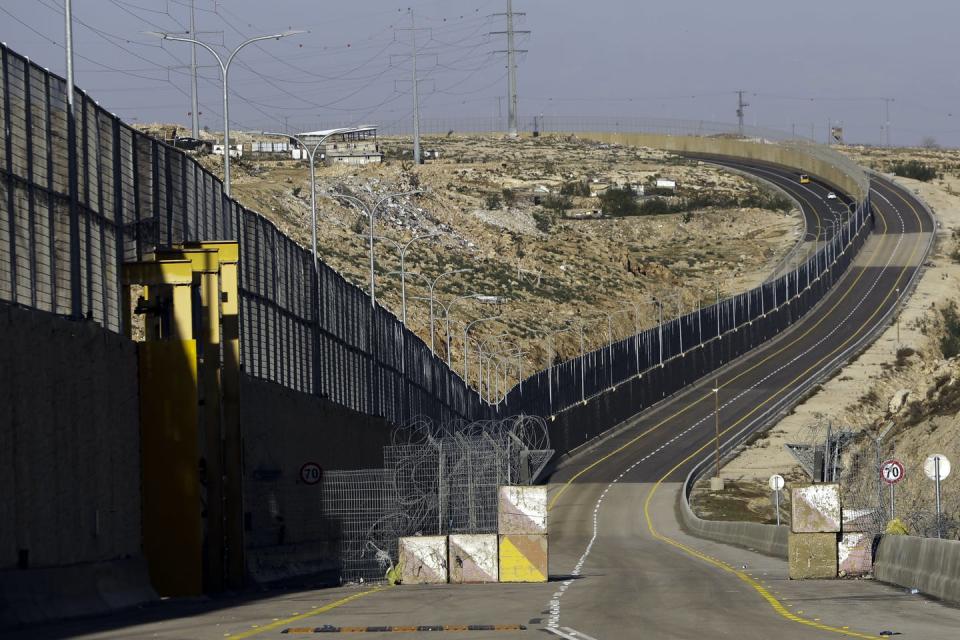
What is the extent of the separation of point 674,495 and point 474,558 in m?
55.0

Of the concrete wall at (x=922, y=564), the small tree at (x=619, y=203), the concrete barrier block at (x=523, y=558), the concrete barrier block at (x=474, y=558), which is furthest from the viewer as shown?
the small tree at (x=619, y=203)

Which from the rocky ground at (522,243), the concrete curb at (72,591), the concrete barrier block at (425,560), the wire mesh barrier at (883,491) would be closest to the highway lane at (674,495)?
the concrete barrier block at (425,560)

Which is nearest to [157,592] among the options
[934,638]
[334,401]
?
[934,638]

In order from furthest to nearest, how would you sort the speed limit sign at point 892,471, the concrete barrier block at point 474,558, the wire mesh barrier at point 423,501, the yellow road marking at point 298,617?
the speed limit sign at point 892,471
the wire mesh barrier at point 423,501
the concrete barrier block at point 474,558
the yellow road marking at point 298,617

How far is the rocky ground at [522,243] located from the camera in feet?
418

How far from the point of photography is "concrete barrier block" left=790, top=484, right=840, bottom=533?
30.7 m

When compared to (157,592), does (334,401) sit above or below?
above

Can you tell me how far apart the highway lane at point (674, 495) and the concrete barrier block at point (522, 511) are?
131 centimetres

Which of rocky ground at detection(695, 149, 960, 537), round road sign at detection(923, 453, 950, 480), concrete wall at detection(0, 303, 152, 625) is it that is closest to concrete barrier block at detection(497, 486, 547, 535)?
round road sign at detection(923, 453, 950, 480)

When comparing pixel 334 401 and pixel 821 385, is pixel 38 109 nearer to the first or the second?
pixel 334 401

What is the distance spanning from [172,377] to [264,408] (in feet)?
24.5

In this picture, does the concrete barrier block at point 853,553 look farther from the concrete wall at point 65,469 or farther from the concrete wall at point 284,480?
the concrete wall at point 65,469

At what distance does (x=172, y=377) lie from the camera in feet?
90.7

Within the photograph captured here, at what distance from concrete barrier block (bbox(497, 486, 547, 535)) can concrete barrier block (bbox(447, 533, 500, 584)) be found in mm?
379
